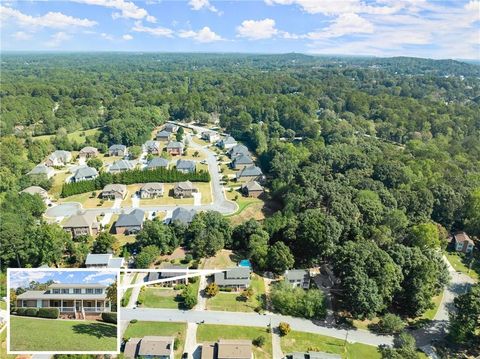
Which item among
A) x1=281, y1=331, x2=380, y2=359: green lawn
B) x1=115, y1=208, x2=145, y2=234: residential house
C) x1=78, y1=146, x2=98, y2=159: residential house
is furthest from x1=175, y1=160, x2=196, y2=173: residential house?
x1=281, y1=331, x2=380, y2=359: green lawn

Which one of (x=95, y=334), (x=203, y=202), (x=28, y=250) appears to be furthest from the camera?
(x=203, y=202)

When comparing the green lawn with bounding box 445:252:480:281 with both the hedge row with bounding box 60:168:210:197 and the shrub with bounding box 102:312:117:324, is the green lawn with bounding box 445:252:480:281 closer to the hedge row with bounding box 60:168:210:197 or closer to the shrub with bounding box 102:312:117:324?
the hedge row with bounding box 60:168:210:197

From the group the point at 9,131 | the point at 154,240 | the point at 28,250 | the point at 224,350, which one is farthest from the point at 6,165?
the point at 224,350

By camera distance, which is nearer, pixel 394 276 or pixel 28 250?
pixel 394 276

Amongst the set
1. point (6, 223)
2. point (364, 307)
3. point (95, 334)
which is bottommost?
point (364, 307)

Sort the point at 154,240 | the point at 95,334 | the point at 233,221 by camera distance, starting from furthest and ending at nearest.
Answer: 1. the point at 233,221
2. the point at 154,240
3. the point at 95,334

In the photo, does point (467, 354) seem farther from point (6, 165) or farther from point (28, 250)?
point (6, 165)

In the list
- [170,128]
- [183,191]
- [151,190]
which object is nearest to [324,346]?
[183,191]

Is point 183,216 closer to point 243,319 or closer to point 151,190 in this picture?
point 151,190

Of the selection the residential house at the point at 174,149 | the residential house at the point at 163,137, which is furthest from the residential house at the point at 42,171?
the residential house at the point at 163,137
